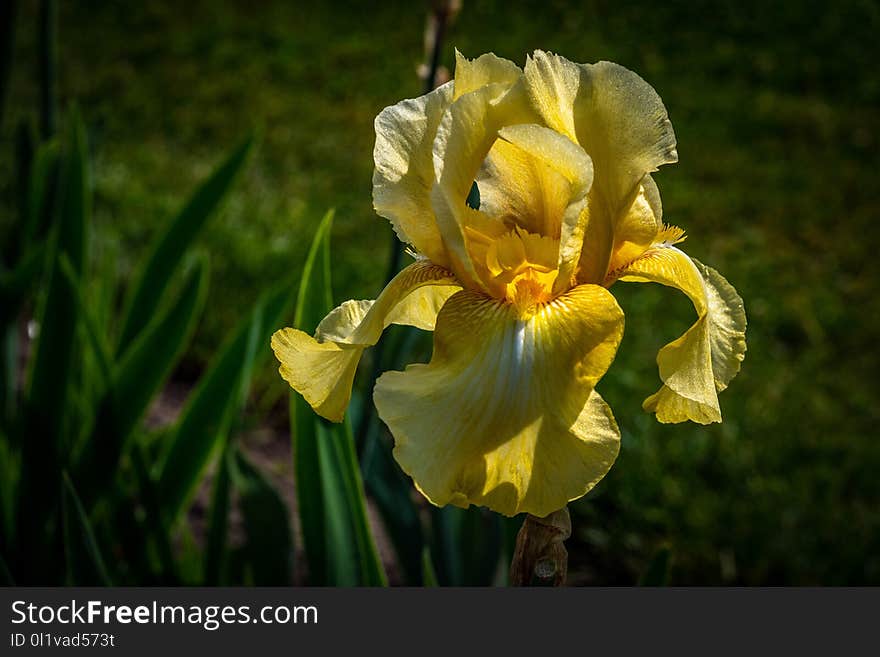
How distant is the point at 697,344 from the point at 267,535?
33.2 inches

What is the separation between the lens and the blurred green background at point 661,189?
2.19 m

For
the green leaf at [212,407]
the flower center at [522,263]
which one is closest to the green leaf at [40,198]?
the green leaf at [212,407]

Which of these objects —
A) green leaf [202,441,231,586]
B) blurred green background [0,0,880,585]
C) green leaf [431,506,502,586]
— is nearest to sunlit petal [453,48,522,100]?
green leaf [431,506,502,586]

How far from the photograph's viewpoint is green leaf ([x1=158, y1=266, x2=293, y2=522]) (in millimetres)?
1484

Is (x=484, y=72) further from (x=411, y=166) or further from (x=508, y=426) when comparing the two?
(x=508, y=426)

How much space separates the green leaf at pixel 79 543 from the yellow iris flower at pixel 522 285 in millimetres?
443

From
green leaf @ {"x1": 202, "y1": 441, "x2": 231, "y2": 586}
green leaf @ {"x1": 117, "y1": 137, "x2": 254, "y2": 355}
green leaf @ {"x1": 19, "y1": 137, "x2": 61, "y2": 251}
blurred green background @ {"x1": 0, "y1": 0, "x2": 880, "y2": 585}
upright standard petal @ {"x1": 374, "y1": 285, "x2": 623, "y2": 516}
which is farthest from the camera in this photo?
blurred green background @ {"x1": 0, "y1": 0, "x2": 880, "y2": 585}

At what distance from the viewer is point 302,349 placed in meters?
0.87

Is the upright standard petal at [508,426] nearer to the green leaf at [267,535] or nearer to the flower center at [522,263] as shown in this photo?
the flower center at [522,263]

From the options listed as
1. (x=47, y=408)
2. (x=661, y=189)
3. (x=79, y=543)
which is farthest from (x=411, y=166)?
(x=661, y=189)

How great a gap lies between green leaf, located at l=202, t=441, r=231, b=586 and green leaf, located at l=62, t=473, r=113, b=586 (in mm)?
245

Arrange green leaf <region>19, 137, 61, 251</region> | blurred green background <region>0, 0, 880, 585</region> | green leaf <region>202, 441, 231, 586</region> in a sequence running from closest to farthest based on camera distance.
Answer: green leaf <region>202, 441, 231, 586</region>
green leaf <region>19, 137, 61, 251</region>
blurred green background <region>0, 0, 880, 585</region>

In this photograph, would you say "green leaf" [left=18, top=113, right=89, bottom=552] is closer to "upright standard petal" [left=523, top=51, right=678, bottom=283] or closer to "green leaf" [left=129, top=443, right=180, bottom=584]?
"green leaf" [left=129, top=443, right=180, bottom=584]

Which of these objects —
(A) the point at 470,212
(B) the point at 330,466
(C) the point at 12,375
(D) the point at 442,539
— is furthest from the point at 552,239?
(C) the point at 12,375
